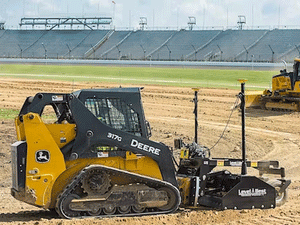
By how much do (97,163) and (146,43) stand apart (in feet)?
263

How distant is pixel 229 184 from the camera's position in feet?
33.3

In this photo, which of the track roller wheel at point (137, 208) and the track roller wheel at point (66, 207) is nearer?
the track roller wheel at point (66, 207)

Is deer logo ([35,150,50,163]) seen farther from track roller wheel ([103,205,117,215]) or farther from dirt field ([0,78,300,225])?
track roller wheel ([103,205,117,215])

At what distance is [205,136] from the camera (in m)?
20.1

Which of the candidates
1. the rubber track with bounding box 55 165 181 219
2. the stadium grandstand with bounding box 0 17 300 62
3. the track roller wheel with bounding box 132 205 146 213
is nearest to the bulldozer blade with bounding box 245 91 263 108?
the rubber track with bounding box 55 165 181 219

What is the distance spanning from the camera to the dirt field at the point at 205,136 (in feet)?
31.0

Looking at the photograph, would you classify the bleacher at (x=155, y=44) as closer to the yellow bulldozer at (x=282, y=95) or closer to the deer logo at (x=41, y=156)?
the yellow bulldozer at (x=282, y=95)

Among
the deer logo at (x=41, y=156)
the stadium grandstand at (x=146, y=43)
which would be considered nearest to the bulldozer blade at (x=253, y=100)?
the deer logo at (x=41, y=156)

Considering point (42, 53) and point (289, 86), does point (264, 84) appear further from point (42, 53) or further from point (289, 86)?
point (42, 53)

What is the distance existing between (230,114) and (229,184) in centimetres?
1668

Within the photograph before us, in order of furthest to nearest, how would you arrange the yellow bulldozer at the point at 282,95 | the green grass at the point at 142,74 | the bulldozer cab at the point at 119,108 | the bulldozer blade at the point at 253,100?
1. the green grass at the point at 142,74
2. the bulldozer blade at the point at 253,100
3. the yellow bulldozer at the point at 282,95
4. the bulldozer cab at the point at 119,108

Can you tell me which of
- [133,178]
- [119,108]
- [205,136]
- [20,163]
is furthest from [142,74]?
[20,163]

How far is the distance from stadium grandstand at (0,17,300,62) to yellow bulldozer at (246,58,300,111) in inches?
1651

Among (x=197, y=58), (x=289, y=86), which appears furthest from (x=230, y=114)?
(x=197, y=58)
